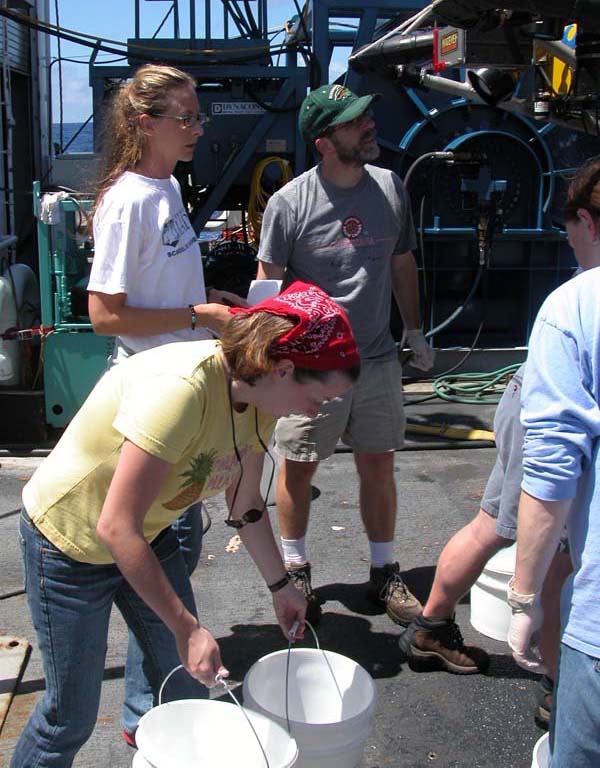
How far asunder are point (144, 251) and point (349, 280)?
3.58ft

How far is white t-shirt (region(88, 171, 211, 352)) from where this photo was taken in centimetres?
291

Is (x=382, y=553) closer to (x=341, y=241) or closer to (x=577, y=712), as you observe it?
(x=341, y=241)

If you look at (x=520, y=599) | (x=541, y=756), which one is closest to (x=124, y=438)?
(x=520, y=599)

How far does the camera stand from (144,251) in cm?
295

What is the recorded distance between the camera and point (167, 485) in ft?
7.00

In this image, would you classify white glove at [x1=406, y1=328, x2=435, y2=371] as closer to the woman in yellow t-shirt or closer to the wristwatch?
the woman in yellow t-shirt

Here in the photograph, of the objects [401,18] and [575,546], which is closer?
[575,546]

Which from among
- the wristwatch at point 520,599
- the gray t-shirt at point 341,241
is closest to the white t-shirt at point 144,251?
the gray t-shirt at point 341,241

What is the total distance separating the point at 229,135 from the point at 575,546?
21.0 ft

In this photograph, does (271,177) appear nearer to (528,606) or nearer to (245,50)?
(245,50)

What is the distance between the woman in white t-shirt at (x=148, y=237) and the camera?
2920 mm

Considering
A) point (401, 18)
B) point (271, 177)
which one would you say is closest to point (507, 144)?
point (401, 18)

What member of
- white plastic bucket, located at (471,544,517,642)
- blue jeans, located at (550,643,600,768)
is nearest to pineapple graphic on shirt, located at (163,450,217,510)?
blue jeans, located at (550,643,600,768)

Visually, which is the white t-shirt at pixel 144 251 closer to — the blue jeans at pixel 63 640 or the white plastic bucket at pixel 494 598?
the blue jeans at pixel 63 640
